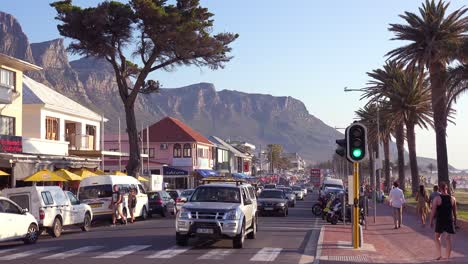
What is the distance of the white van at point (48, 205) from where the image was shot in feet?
79.0

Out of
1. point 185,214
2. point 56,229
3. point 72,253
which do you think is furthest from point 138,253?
point 56,229

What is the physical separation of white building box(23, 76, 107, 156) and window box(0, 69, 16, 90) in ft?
11.2

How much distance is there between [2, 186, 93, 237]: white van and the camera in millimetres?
24078

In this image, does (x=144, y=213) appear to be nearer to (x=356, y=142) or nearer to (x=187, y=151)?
(x=356, y=142)

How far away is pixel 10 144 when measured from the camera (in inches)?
1463

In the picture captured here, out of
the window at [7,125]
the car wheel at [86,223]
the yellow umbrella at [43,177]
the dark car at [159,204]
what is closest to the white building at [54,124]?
the window at [7,125]

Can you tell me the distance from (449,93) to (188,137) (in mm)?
47852

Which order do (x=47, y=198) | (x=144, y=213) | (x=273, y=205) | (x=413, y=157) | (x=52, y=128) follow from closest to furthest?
(x=47, y=198) < (x=144, y=213) < (x=273, y=205) < (x=52, y=128) < (x=413, y=157)

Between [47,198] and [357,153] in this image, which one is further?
[47,198]

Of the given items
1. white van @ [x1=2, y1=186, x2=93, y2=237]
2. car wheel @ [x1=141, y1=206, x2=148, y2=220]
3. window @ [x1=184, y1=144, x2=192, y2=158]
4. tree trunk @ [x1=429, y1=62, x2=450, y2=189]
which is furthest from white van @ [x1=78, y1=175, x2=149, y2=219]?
window @ [x1=184, y1=144, x2=192, y2=158]

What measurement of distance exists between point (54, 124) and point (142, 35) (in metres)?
10.6

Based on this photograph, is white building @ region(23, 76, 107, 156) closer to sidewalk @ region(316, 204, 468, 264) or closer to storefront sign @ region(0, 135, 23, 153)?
storefront sign @ region(0, 135, 23, 153)

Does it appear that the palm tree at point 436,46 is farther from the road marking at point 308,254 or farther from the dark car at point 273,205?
the road marking at point 308,254

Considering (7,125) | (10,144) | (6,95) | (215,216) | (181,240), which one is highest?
(6,95)
